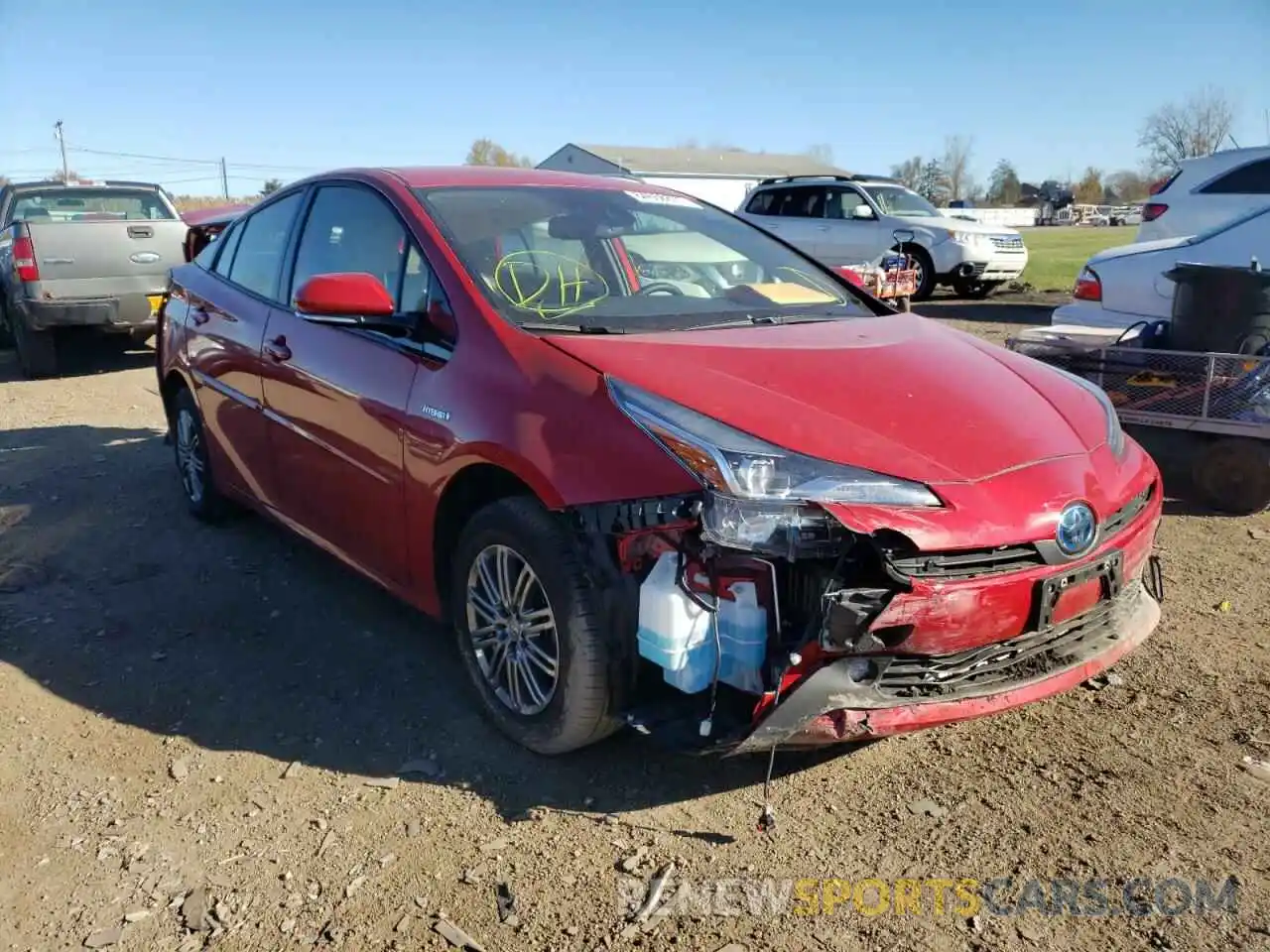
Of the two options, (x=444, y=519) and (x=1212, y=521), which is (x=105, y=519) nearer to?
(x=444, y=519)

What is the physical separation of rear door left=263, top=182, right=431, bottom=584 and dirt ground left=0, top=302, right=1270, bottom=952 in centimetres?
51

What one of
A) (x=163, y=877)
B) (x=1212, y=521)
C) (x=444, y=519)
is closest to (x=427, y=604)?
(x=444, y=519)

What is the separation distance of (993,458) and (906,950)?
4.05 ft

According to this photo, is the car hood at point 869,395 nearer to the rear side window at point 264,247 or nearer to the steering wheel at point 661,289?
the steering wheel at point 661,289

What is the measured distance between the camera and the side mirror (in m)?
3.26

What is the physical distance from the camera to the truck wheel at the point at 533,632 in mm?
2727

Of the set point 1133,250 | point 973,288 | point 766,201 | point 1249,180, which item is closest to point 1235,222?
point 1133,250

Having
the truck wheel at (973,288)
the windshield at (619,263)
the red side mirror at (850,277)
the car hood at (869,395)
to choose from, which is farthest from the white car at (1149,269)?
the truck wheel at (973,288)

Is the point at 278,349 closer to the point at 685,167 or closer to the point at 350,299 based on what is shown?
the point at 350,299

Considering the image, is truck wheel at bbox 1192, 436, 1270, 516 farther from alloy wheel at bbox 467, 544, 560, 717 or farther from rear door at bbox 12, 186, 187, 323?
rear door at bbox 12, 186, 187, 323

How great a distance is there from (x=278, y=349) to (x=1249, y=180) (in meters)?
9.87

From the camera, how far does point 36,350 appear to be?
32.2 ft

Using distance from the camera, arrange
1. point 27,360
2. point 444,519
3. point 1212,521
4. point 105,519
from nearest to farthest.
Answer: point 444,519
point 1212,521
point 105,519
point 27,360

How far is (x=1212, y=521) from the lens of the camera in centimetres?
518
